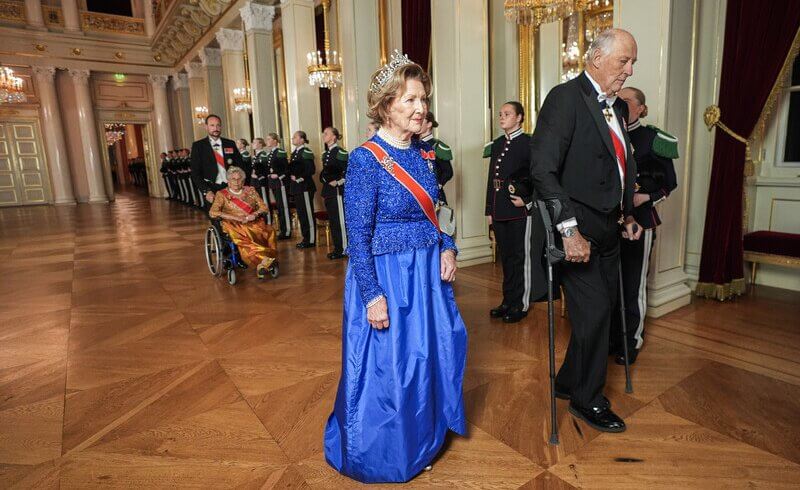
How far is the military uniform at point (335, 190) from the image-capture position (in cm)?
592

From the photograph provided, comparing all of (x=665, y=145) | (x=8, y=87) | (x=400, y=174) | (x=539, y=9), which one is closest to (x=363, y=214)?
(x=400, y=174)

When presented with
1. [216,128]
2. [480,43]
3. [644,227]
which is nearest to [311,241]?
[216,128]

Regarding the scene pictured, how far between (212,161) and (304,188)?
1522 mm

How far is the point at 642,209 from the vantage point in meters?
2.72

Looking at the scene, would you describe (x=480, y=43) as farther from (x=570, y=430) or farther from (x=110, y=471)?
(x=110, y=471)

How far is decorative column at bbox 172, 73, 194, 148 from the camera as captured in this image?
17.4 m

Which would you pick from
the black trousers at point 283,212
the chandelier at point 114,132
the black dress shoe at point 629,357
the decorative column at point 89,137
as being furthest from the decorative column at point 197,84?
the black dress shoe at point 629,357

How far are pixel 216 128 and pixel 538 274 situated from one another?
13.4ft

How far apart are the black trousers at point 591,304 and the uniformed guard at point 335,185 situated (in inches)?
163

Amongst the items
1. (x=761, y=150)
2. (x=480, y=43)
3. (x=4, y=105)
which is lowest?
(x=761, y=150)

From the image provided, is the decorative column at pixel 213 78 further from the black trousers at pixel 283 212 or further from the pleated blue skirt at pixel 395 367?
the pleated blue skirt at pixel 395 367

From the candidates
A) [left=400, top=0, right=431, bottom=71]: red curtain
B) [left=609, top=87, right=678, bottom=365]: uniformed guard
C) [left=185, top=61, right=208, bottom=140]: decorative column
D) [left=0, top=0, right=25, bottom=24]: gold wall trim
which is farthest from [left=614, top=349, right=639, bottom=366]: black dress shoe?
[left=0, top=0, right=25, bottom=24]: gold wall trim

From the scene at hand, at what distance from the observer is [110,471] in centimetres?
195

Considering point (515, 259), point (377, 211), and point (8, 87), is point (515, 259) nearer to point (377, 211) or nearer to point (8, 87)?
point (377, 211)
